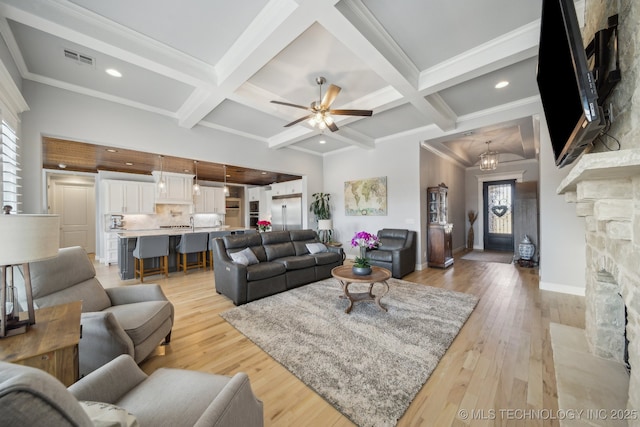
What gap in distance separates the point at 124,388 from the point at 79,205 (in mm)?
9173

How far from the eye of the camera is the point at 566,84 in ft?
4.62

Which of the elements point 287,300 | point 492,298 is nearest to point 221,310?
point 287,300

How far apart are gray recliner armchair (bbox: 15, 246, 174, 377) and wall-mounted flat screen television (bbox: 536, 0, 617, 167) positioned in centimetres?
304

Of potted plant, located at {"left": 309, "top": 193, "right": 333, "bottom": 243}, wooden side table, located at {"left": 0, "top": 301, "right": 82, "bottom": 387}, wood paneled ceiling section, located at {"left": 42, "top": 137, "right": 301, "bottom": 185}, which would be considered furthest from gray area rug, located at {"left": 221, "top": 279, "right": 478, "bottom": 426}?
wood paneled ceiling section, located at {"left": 42, "top": 137, "right": 301, "bottom": 185}

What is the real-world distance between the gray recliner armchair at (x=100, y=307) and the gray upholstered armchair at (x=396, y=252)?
3.57 meters

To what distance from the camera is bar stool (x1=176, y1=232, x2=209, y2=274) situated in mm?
4939

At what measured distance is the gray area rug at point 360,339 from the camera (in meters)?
1.70

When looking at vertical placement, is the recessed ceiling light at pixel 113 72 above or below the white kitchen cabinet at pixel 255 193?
above

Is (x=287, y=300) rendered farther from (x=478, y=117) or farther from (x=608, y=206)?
(x=478, y=117)

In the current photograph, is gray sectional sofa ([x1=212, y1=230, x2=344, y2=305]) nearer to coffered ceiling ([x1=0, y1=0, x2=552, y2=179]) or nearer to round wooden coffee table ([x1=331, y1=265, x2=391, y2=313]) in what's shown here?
round wooden coffee table ([x1=331, y1=265, x2=391, y2=313])

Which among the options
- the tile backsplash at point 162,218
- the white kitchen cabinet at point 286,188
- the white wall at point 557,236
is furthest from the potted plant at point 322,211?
the white wall at point 557,236

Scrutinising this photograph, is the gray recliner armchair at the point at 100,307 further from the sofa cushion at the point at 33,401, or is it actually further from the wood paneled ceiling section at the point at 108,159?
the wood paneled ceiling section at the point at 108,159

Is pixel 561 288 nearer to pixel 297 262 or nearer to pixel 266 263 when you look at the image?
pixel 297 262

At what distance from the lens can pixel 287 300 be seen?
3414mm
